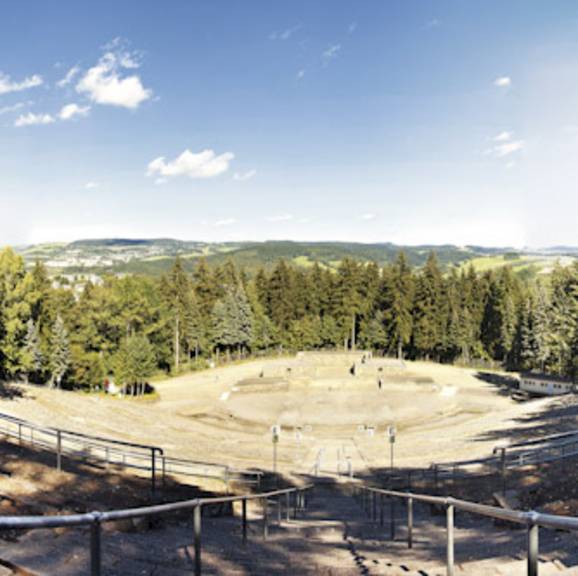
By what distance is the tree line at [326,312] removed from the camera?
144ft

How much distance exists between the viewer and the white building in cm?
3603

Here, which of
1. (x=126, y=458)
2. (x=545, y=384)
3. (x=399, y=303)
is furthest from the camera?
(x=399, y=303)

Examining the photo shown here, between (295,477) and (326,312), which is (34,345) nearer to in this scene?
(295,477)

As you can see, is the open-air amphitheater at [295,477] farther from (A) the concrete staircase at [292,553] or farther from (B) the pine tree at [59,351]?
(B) the pine tree at [59,351]

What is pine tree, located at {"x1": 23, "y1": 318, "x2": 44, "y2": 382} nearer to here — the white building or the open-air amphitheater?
the open-air amphitheater

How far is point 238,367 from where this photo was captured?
51.4 meters

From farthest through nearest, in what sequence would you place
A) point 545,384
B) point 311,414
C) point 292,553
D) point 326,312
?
point 326,312
point 545,384
point 311,414
point 292,553

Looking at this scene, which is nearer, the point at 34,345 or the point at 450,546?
the point at 450,546

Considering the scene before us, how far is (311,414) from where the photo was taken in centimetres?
3244

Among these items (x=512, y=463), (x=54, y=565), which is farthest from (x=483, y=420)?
(x=54, y=565)

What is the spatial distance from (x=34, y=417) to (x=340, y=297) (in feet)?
132

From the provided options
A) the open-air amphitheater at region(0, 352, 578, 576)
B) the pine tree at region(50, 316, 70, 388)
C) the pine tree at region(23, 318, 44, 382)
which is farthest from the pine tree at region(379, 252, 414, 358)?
the pine tree at region(23, 318, 44, 382)

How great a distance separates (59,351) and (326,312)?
3208 cm

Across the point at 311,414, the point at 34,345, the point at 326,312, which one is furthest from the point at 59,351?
the point at 326,312
